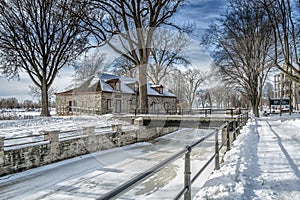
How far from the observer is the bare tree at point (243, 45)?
17.3 meters

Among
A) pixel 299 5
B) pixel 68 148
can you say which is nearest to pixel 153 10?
pixel 299 5

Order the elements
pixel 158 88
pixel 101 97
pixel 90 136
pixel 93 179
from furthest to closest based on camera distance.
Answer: pixel 158 88, pixel 101 97, pixel 90 136, pixel 93 179

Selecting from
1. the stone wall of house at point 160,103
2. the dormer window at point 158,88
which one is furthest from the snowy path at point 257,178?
the dormer window at point 158,88

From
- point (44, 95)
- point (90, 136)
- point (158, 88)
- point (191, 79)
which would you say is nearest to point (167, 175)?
point (90, 136)

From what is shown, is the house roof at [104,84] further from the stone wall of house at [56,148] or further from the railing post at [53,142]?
the railing post at [53,142]

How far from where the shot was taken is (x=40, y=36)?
20.9 m

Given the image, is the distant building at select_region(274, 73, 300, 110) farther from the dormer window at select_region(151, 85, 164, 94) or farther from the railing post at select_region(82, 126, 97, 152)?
the railing post at select_region(82, 126, 97, 152)

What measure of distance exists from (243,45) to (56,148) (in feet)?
55.7

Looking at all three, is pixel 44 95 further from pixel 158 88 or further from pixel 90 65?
pixel 158 88

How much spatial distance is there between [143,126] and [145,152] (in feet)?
14.8

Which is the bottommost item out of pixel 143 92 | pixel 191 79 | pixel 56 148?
pixel 56 148

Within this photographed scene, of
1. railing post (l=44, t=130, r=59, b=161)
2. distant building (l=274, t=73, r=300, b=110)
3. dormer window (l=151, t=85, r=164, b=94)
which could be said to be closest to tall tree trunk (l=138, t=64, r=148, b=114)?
railing post (l=44, t=130, r=59, b=161)

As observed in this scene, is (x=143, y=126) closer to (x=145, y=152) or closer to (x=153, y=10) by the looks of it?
(x=145, y=152)

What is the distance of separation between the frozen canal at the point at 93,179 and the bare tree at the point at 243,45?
33.8 feet
